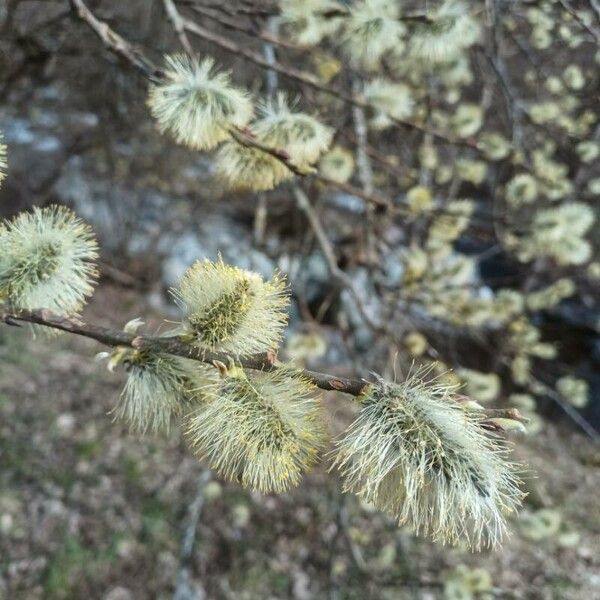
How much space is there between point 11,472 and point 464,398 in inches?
184

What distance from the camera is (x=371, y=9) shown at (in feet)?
7.72

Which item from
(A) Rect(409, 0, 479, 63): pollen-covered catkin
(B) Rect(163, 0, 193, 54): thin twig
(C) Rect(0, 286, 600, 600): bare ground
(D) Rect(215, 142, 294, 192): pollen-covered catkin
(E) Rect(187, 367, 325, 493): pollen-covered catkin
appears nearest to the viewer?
(E) Rect(187, 367, 325, 493): pollen-covered catkin

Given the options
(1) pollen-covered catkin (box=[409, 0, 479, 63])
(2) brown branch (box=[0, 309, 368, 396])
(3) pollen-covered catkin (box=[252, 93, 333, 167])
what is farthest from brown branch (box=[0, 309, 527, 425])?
(1) pollen-covered catkin (box=[409, 0, 479, 63])

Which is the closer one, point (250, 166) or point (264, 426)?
point (264, 426)

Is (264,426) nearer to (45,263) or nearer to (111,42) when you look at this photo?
(45,263)

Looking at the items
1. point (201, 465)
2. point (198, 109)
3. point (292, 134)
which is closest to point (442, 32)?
point (292, 134)

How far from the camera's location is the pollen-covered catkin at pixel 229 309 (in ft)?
4.01

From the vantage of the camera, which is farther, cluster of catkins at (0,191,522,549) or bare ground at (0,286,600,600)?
bare ground at (0,286,600,600)

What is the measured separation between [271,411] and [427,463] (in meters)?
0.30

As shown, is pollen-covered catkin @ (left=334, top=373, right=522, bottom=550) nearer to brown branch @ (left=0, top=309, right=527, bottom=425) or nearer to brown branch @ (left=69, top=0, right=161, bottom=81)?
brown branch @ (left=0, top=309, right=527, bottom=425)

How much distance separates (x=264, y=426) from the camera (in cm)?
116

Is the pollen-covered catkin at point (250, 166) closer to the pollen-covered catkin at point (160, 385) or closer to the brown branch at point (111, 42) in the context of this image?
the brown branch at point (111, 42)

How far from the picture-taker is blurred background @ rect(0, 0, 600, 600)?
3875 millimetres

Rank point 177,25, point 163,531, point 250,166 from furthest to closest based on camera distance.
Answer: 1. point 163,531
2. point 177,25
3. point 250,166
